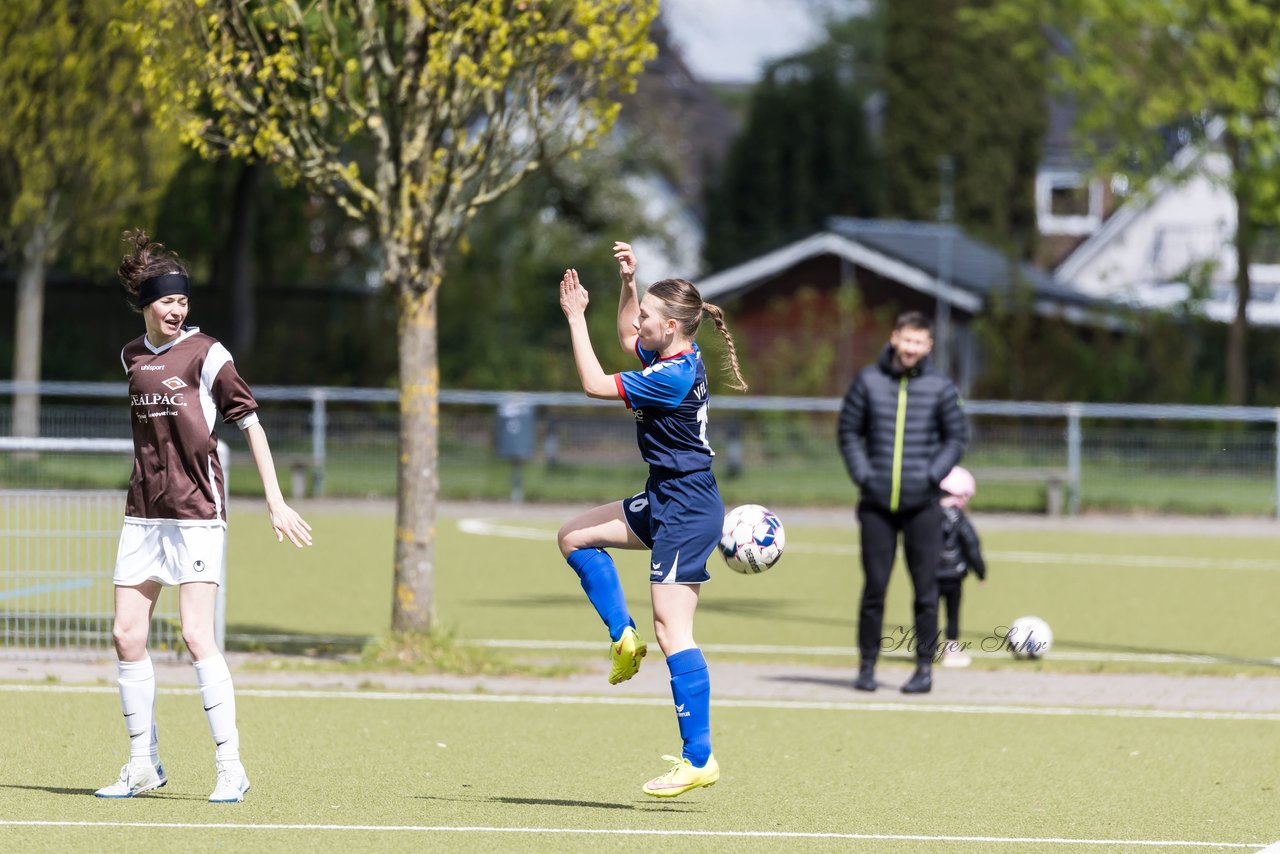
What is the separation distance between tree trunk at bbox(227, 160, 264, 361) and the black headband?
28.2m

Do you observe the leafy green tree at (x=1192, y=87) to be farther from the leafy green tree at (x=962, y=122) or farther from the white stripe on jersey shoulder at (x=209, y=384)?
the leafy green tree at (x=962, y=122)

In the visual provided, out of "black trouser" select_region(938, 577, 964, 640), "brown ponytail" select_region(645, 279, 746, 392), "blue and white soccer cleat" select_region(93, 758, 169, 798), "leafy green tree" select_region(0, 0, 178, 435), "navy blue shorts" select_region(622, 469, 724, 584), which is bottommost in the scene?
"blue and white soccer cleat" select_region(93, 758, 169, 798)

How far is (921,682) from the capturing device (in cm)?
1068

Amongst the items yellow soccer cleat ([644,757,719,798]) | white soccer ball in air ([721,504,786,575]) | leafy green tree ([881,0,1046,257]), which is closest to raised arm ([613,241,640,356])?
white soccer ball in air ([721,504,786,575])

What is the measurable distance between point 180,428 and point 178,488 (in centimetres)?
21

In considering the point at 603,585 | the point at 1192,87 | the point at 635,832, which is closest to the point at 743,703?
the point at 603,585

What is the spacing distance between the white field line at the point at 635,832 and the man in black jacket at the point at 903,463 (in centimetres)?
381

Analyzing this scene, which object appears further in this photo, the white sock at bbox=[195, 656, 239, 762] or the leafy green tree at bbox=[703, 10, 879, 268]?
the leafy green tree at bbox=[703, 10, 879, 268]

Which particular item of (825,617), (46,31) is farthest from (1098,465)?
(46,31)

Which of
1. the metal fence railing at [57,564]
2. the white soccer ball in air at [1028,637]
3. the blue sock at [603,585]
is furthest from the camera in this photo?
the white soccer ball in air at [1028,637]

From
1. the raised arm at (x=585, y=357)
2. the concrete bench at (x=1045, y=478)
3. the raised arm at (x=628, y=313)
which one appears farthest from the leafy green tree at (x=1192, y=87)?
the raised arm at (x=585, y=357)

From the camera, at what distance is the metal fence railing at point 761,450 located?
24641mm

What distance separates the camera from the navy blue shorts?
22.9 ft

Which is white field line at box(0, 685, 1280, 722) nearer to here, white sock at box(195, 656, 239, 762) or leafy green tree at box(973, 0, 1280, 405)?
white sock at box(195, 656, 239, 762)
